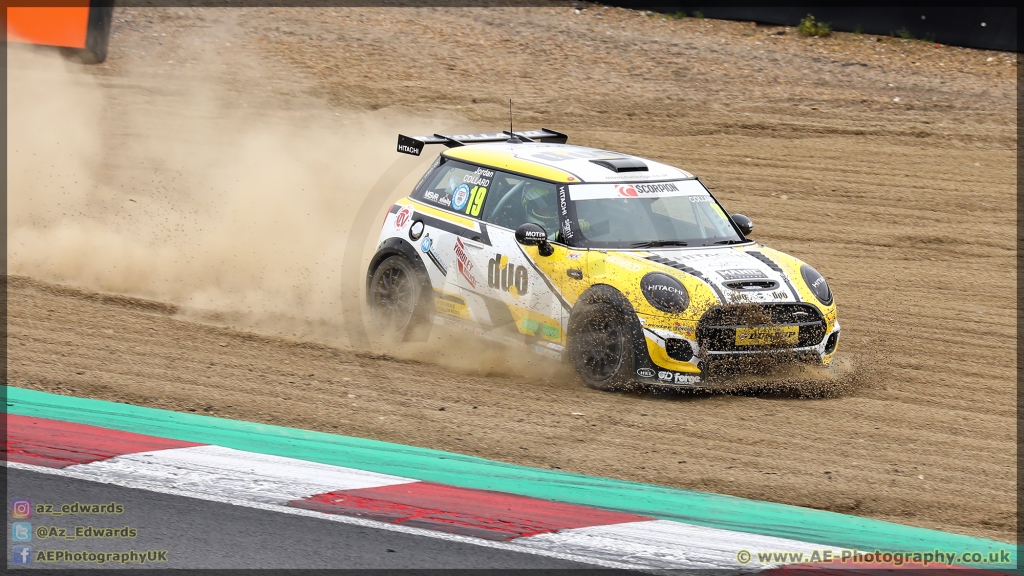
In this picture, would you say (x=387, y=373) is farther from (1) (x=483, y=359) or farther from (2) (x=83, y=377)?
(2) (x=83, y=377)

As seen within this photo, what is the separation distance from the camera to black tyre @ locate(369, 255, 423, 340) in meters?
9.76

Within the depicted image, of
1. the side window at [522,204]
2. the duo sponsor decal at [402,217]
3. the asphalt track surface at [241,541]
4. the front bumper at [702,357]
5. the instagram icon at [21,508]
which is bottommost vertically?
the instagram icon at [21,508]

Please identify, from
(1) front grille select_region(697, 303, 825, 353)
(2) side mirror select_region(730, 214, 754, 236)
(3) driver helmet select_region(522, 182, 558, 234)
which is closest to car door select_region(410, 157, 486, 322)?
(3) driver helmet select_region(522, 182, 558, 234)

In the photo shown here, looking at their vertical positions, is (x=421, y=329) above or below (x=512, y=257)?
below

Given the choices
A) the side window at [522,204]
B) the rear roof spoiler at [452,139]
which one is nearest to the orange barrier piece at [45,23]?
the rear roof spoiler at [452,139]

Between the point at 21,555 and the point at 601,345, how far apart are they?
4.49 meters

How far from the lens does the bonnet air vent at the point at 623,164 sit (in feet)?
30.3

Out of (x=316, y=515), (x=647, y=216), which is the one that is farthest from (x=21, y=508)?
(x=647, y=216)

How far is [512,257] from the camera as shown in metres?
8.95

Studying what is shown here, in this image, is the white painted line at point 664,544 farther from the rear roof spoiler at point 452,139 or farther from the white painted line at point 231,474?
the rear roof spoiler at point 452,139

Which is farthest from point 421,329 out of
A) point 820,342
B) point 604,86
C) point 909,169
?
point 604,86

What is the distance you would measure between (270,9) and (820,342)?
52.1 feet

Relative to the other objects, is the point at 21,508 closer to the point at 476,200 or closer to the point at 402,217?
the point at 476,200

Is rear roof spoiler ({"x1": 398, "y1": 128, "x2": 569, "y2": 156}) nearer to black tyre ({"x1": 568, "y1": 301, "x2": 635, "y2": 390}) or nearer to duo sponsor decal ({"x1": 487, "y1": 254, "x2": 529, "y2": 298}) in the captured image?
duo sponsor decal ({"x1": 487, "y1": 254, "x2": 529, "y2": 298})
